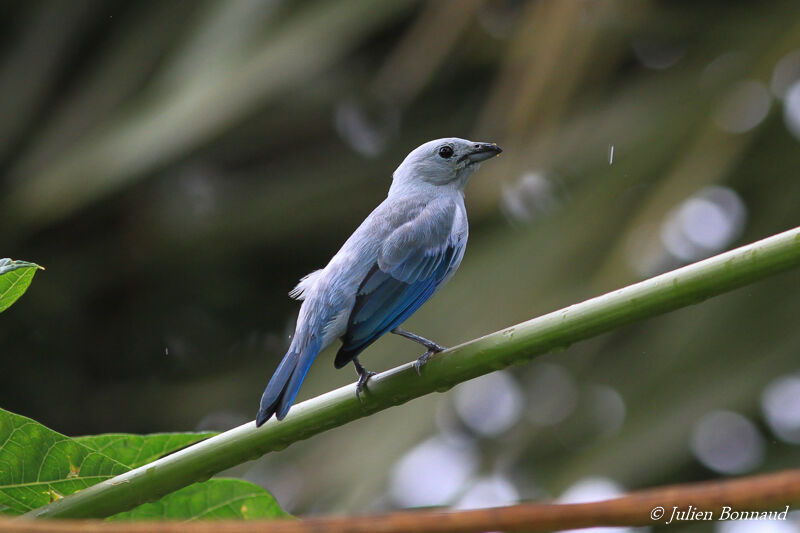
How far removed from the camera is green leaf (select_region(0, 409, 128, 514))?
1847 millimetres

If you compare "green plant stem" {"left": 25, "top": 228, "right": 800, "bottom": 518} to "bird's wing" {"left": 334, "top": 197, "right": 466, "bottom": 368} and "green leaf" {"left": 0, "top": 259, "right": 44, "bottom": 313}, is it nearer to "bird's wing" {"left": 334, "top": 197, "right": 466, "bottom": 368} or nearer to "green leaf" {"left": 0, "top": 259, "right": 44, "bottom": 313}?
"green leaf" {"left": 0, "top": 259, "right": 44, "bottom": 313}

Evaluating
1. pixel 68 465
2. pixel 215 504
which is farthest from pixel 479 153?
pixel 68 465

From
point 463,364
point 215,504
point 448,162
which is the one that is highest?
point 448,162

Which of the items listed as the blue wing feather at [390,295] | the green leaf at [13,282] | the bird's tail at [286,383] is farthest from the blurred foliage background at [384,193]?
the green leaf at [13,282]

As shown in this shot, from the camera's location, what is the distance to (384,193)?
18.8ft

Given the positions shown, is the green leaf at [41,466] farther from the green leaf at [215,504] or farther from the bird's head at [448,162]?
the bird's head at [448,162]

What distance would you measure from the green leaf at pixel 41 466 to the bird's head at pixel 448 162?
2.22m

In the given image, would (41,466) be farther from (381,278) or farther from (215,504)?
(381,278)

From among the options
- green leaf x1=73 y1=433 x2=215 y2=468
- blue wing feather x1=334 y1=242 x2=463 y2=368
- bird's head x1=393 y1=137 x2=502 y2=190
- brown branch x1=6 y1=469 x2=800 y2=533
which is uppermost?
bird's head x1=393 y1=137 x2=502 y2=190

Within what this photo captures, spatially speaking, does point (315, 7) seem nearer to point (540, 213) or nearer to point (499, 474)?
point (540, 213)

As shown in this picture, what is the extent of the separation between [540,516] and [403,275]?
2.52 m

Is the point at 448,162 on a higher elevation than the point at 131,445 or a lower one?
higher

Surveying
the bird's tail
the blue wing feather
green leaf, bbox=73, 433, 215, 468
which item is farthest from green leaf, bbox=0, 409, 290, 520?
the blue wing feather

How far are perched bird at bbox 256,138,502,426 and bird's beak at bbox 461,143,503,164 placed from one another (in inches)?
1.7
